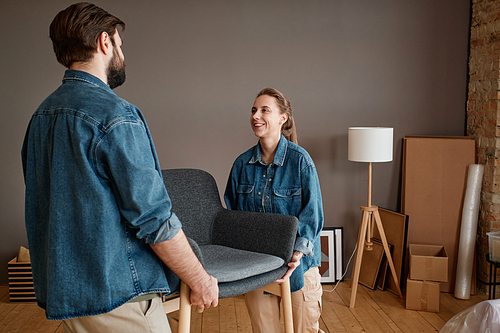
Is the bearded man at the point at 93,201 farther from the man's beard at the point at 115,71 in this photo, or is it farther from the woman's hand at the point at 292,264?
the woman's hand at the point at 292,264

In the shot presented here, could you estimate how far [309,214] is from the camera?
1.96 meters

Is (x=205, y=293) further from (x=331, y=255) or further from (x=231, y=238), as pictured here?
(x=331, y=255)

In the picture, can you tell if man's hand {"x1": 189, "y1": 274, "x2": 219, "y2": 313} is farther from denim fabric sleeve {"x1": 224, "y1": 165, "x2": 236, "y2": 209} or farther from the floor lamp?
the floor lamp

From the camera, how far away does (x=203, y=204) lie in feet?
6.53

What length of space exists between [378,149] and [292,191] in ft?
4.43

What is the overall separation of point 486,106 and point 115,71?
3.20 meters

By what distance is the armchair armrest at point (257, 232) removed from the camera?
171 cm

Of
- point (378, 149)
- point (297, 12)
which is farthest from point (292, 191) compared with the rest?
point (297, 12)

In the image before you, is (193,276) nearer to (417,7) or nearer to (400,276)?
(400,276)

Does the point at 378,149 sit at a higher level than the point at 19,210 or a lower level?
higher

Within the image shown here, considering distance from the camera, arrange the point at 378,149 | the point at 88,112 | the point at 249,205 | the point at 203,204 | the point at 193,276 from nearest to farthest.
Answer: the point at 88,112 < the point at 193,276 < the point at 203,204 < the point at 249,205 < the point at 378,149

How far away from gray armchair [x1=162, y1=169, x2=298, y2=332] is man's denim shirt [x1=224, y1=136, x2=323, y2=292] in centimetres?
17

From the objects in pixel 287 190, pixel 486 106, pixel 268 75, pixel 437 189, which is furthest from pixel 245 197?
pixel 486 106

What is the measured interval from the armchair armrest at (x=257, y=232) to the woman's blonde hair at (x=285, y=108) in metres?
0.62
